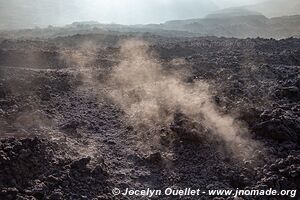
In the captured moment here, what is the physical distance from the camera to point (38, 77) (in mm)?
11188

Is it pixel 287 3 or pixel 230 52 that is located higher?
pixel 287 3


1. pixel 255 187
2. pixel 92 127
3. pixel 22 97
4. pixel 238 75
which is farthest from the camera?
pixel 238 75

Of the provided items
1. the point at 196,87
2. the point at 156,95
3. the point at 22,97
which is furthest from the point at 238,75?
the point at 22,97

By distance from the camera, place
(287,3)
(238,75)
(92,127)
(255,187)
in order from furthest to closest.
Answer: (287,3), (238,75), (92,127), (255,187)

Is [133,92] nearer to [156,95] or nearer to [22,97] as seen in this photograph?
[156,95]

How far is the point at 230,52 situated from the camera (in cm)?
1612

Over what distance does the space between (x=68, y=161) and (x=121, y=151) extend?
4.73 ft

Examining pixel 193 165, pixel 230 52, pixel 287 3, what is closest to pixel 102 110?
pixel 193 165

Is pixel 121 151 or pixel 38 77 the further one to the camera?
pixel 38 77

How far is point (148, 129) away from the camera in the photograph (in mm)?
9023

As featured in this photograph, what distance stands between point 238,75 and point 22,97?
6297 millimetres

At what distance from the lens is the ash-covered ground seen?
269 inches

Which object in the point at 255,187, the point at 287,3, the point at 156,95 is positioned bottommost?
the point at 255,187

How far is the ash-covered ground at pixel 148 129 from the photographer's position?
6.84 metres
